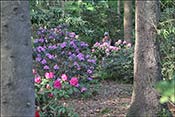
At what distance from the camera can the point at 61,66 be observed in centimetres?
793

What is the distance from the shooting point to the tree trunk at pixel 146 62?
493 cm

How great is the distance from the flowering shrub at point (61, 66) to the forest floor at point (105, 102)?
221 millimetres

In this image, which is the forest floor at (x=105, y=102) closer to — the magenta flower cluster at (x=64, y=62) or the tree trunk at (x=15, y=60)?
the magenta flower cluster at (x=64, y=62)

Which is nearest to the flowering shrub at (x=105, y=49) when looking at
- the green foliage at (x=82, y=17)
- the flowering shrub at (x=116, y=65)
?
the flowering shrub at (x=116, y=65)

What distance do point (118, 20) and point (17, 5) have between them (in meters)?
14.6

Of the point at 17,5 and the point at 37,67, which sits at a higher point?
the point at 17,5

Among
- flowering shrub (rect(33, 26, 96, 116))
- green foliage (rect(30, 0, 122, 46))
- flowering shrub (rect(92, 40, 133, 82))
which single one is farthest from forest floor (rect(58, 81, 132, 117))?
green foliage (rect(30, 0, 122, 46))

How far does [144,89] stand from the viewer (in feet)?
16.7

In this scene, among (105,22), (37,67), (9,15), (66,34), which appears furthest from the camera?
(105,22)

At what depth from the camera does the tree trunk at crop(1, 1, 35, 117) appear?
2.67 metres

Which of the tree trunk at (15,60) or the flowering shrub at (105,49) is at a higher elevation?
the tree trunk at (15,60)

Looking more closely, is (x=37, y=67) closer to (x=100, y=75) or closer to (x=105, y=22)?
(x=100, y=75)

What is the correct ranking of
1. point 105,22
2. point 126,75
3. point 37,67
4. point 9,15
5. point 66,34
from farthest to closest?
point 105,22, point 66,34, point 126,75, point 37,67, point 9,15

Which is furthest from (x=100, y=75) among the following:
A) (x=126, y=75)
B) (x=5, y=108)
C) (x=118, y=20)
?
(x=118, y=20)
